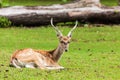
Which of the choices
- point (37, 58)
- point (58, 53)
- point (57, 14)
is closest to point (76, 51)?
point (58, 53)

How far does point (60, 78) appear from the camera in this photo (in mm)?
10797

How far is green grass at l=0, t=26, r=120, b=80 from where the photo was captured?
11.2 m

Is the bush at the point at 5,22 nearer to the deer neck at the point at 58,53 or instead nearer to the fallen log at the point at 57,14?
the fallen log at the point at 57,14

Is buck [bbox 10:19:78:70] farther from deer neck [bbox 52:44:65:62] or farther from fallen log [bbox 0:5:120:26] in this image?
fallen log [bbox 0:5:120:26]

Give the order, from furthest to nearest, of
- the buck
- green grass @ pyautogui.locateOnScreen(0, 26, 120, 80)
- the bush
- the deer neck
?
the bush → the deer neck → the buck → green grass @ pyautogui.locateOnScreen(0, 26, 120, 80)

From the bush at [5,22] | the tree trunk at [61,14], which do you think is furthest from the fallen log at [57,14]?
the bush at [5,22]

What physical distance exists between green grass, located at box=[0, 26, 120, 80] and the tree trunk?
0.68m

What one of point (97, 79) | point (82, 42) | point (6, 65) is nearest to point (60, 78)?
point (97, 79)

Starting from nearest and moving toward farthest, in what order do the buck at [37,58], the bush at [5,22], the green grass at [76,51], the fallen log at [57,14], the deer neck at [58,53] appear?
1. the green grass at [76,51]
2. the buck at [37,58]
3. the deer neck at [58,53]
4. the bush at [5,22]
5. the fallen log at [57,14]

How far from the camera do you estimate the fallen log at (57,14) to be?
22.4 metres

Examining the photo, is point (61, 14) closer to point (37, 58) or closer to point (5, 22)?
point (5, 22)

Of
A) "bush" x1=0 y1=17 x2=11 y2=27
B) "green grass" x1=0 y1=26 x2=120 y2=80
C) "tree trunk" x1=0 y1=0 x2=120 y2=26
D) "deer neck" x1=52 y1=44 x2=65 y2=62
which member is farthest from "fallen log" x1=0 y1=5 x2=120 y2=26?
"deer neck" x1=52 y1=44 x2=65 y2=62

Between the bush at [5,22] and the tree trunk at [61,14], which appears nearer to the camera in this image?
the bush at [5,22]

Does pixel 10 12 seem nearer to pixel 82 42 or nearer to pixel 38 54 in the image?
pixel 82 42
